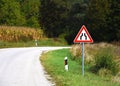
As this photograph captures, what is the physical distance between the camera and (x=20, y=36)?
49062 mm

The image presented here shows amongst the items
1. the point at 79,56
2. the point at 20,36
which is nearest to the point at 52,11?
the point at 20,36

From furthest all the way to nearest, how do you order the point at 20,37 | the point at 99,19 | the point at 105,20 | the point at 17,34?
the point at 99,19 → the point at 105,20 → the point at 20,37 → the point at 17,34

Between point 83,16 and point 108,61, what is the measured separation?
46.1m

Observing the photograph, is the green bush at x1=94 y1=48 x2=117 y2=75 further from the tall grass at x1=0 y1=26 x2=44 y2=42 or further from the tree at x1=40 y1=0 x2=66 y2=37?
the tree at x1=40 y1=0 x2=66 y2=37

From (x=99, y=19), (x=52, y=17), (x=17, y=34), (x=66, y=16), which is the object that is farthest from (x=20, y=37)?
(x=52, y=17)

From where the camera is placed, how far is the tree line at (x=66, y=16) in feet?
184

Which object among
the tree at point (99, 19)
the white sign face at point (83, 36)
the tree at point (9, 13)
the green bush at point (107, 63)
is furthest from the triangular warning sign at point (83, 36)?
the tree at point (9, 13)

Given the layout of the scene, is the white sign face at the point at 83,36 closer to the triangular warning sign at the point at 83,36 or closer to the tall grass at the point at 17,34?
the triangular warning sign at the point at 83,36

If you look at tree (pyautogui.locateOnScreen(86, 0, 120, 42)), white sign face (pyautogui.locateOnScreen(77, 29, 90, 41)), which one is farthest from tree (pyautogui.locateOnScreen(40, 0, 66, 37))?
white sign face (pyautogui.locateOnScreen(77, 29, 90, 41))

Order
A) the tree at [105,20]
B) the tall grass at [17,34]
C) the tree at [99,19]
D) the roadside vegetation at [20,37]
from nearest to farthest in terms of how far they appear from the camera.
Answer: the roadside vegetation at [20,37], the tall grass at [17,34], the tree at [105,20], the tree at [99,19]

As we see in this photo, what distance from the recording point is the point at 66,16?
71.3 m

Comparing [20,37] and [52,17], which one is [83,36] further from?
[52,17]

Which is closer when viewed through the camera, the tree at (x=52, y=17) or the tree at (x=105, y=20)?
the tree at (x=105, y=20)

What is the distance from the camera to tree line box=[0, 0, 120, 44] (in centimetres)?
5609
